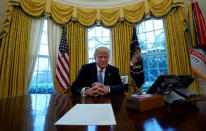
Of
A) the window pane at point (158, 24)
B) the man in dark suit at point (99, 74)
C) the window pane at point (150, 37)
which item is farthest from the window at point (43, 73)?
the window pane at point (158, 24)

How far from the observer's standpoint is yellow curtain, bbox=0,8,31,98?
7.42 feet

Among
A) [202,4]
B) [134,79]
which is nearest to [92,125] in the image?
[134,79]

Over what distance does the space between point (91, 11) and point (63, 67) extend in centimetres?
186

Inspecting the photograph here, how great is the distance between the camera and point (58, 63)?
267cm

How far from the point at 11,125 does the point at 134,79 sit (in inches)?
104

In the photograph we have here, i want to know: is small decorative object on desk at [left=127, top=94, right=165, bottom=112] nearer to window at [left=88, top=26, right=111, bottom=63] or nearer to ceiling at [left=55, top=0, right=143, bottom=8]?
window at [left=88, top=26, right=111, bottom=63]

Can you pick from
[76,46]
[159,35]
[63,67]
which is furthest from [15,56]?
[159,35]

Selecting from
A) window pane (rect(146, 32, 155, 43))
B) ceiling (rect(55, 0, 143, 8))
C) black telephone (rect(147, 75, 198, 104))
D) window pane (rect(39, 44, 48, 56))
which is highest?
ceiling (rect(55, 0, 143, 8))

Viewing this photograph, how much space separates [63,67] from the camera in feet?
8.82

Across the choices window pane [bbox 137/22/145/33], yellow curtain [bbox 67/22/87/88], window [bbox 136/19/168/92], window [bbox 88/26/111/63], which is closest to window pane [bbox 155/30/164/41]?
window [bbox 136/19/168/92]

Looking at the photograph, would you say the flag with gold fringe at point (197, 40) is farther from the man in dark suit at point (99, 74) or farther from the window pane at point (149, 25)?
the man in dark suit at point (99, 74)

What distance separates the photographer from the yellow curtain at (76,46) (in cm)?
291

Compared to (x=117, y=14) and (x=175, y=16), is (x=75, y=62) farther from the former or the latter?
(x=175, y=16)

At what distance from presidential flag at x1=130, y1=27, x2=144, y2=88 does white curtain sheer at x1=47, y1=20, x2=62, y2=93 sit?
2.03 metres
